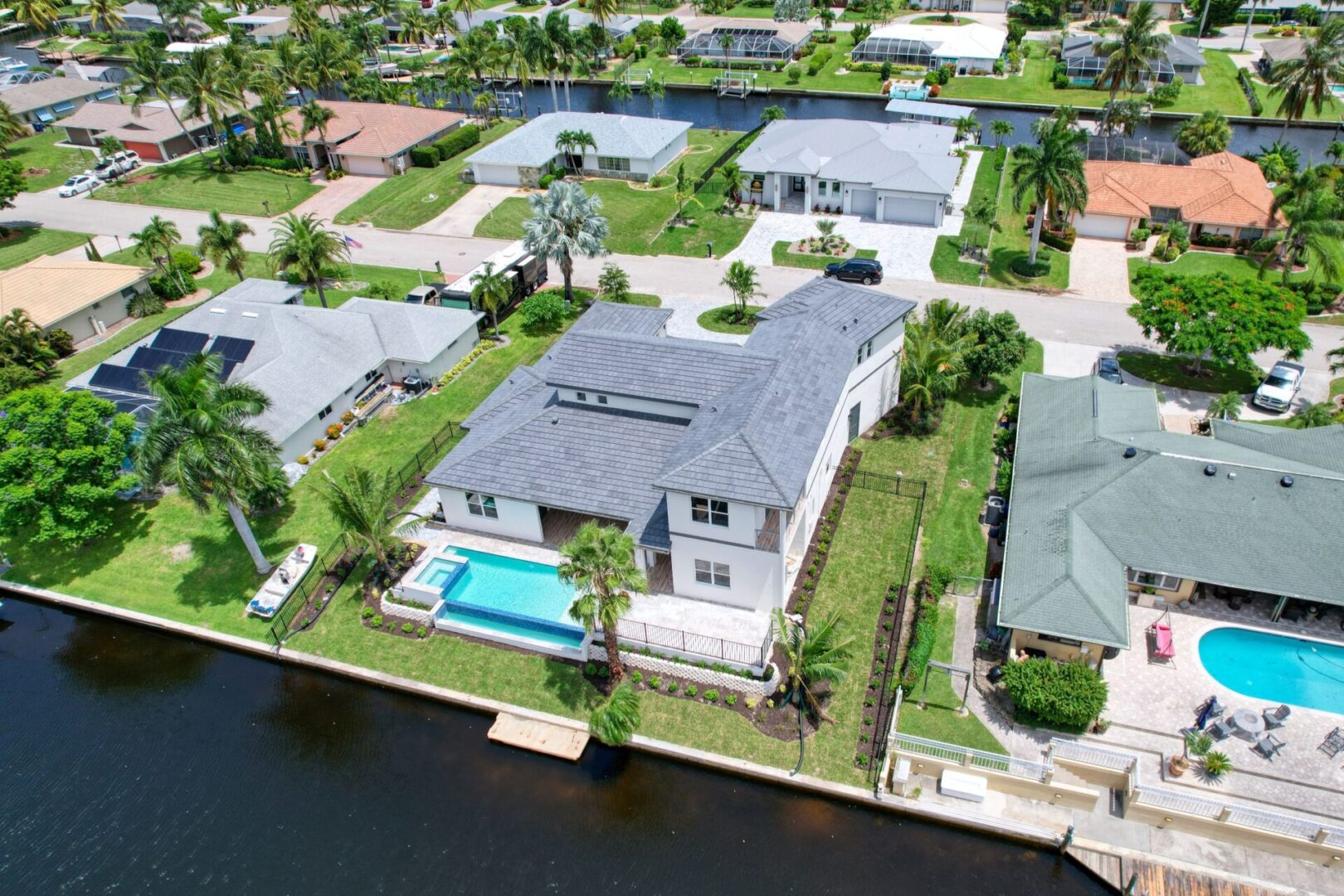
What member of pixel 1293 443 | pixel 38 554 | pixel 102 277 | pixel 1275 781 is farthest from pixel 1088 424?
pixel 102 277

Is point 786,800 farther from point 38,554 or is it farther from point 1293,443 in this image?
point 38,554

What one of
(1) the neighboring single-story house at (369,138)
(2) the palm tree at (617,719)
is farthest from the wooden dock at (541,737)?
(1) the neighboring single-story house at (369,138)

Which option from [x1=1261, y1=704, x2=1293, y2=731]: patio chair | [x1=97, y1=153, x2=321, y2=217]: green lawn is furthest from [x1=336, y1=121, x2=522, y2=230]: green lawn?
[x1=1261, y1=704, x2=1293, y2=731]: patio chair

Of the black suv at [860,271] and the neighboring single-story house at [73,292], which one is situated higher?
the neighboring single-story house at [73,292]

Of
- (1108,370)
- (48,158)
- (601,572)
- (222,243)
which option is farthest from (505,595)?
(48,158)

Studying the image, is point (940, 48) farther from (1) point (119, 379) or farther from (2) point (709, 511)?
(1) point (119, 379)

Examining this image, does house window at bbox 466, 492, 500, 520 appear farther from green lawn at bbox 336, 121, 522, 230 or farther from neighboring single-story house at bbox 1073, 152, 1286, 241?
neighboring single-story house at bbox 1073, 152, 1286, 241

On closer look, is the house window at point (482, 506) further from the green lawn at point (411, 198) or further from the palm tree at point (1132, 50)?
the palm tree at point (1132, 50)
